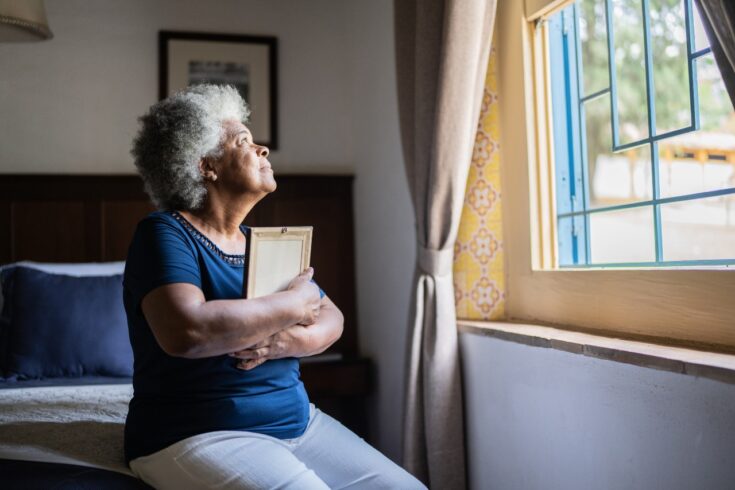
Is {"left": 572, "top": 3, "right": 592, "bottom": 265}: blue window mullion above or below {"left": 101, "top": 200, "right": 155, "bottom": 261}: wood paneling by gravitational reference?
above

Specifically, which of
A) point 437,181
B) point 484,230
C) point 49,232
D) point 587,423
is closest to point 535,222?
point 484,230

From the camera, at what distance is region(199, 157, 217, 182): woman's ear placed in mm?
1577

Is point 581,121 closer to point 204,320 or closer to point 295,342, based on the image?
point 295,342

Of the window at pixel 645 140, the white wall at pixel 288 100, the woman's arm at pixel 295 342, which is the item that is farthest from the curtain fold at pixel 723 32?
the white wall at pixel 288 100

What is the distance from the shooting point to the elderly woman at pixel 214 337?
4.18ft

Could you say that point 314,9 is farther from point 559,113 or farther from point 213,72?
point 559,113

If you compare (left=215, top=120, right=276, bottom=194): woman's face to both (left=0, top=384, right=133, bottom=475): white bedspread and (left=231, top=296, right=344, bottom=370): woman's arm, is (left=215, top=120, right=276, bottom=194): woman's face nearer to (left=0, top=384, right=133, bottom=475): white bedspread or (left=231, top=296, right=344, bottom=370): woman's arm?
(left=231, top=296, right=344, bottom=370): woman's arm

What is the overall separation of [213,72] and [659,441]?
2.67m

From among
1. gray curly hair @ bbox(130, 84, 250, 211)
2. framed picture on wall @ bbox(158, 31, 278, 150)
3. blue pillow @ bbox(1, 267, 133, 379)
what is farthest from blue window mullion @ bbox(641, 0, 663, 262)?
framed picture on wall @ bbox(158, 31, 278, 150)

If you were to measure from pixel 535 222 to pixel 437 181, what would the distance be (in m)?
0.32

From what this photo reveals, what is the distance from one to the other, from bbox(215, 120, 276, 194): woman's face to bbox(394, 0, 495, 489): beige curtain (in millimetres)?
628

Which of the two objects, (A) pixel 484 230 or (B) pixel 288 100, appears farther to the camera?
(B) pixel 288 100

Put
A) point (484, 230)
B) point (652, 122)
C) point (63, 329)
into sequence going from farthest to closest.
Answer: point (63, 329) < point (484, 230) < point (652, 122)

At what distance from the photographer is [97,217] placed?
315cm
